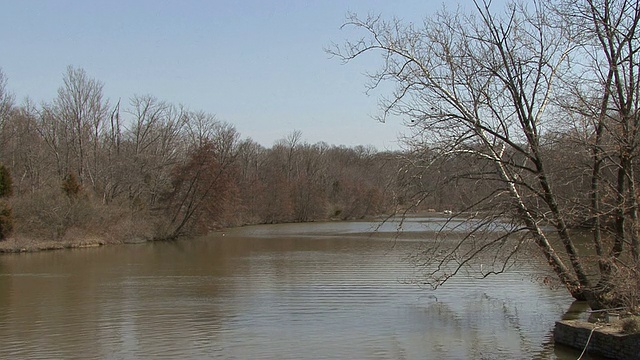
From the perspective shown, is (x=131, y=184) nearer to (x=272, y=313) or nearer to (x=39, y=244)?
(x=39, y=244)

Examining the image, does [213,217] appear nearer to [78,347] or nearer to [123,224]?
[123,224]

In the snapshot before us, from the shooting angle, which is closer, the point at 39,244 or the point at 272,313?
the point at 272,313

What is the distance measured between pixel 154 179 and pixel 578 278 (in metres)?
38.2

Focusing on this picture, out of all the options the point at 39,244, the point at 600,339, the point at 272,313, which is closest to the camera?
the point at 600,339

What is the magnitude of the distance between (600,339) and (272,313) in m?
6.79

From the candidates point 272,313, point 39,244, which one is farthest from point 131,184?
point 272,313

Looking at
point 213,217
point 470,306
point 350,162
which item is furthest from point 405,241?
point 350,162

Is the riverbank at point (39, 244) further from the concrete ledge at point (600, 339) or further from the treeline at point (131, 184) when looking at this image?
the concrete ledge at point (600, 339)

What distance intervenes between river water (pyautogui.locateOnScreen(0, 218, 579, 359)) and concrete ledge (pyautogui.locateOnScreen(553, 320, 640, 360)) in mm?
266

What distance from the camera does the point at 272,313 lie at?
46.5ft

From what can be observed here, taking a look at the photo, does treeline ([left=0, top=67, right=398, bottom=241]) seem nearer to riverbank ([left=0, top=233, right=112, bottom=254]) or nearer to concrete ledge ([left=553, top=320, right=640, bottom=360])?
riverbank ([left=0, top=233, right=112, bottom=254])

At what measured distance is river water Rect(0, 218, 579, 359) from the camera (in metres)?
11.1

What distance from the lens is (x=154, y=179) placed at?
46.6 meters

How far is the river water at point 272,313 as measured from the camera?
11.1 meters
